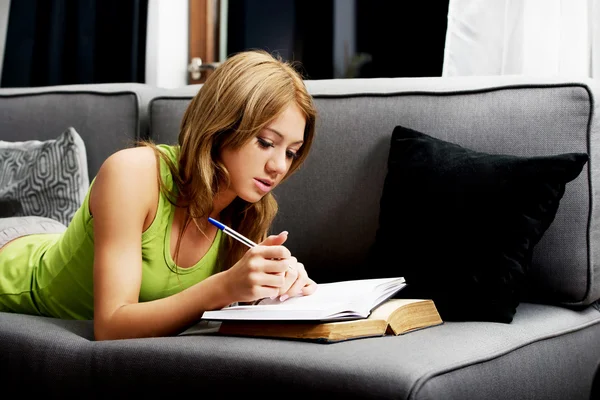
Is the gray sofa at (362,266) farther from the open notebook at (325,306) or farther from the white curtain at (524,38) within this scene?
the white curtain at (524,38)

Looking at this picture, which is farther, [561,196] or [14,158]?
[14,158]

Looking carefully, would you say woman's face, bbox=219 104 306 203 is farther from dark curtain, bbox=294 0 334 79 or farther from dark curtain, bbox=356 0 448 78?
dark curtain, bbox=294 0 334 79

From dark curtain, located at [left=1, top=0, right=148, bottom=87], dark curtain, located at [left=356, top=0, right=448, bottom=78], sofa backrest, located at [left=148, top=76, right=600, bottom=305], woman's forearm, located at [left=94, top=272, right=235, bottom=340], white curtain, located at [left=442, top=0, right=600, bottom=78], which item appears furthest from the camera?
dark curtain, located at [left=1, top=0, right=148, bottom=87]

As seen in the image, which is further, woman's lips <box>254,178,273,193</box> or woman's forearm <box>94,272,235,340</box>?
woman's lips <box>254,178,273,193</box>

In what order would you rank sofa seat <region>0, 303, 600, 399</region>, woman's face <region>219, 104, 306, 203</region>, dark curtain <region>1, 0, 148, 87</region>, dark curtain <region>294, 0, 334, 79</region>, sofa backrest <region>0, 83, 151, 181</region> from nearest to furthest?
sofa seat <region>0, 303, 600, 399</region>
woman's face <region>219, 104, 306, 203</region>
sofa backrest <region>0, 83, 151, 181</region>
dark curtain <region>294, 0, 334, 79</region>
dark curtain <region>1, 0, 148, 87</region>

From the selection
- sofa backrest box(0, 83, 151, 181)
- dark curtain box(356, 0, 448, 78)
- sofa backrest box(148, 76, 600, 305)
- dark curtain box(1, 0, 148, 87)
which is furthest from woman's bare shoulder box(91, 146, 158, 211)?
dark curtain box(1, 0, 148, 87)

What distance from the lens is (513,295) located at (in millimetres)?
1508

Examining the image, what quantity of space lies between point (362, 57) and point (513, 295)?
1753 mm

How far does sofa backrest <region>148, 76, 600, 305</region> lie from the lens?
5.36ft

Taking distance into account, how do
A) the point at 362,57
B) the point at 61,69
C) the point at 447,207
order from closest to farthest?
the point at 447,207, the point at 362,57, the point at 61,69

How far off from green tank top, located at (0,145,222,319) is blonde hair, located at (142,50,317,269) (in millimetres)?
47

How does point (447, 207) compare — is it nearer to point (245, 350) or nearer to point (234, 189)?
point (234, 189)

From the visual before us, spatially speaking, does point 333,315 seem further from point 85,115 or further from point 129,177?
point 85,115

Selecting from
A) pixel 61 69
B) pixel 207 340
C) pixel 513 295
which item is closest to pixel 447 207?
pixel 513 295
